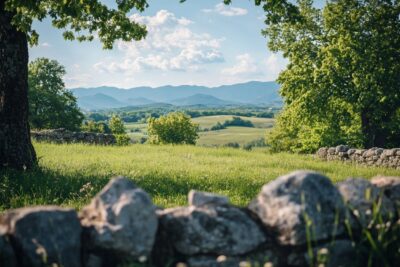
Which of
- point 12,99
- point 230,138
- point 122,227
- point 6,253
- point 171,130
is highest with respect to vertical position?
point 12,99

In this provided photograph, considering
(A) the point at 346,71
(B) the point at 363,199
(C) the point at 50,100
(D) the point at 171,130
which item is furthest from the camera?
(D) the point at 171,130

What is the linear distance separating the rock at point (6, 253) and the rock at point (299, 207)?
2709mm

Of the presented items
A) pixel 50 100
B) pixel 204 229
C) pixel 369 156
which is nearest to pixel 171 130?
pixel 50 100

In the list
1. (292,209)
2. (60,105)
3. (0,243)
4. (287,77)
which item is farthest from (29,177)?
(60,105)

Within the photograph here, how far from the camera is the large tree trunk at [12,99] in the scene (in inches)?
507

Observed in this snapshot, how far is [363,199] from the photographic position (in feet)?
16.8

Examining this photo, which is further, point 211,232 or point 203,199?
point 203,199

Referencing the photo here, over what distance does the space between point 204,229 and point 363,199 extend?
6.56 ft

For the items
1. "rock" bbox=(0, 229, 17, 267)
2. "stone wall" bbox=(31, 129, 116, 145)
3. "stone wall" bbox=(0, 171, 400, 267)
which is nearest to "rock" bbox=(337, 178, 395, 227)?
"stone wall" bbox=(0, 171, 400, 267)

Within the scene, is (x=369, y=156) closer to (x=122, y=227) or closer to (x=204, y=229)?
(x=204, y=229)

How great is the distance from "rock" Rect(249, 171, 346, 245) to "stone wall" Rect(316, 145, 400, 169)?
2000 cm

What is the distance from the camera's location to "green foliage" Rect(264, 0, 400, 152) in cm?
3278

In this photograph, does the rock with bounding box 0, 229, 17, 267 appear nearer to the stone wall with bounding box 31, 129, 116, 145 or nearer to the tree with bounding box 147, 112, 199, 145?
the stone wall with bounding box 31, 129, 116, 145

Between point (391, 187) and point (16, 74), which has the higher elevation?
point (16, 74)
